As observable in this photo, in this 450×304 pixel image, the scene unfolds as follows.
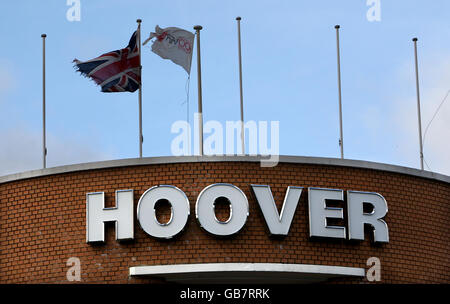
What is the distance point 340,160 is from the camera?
109 ft

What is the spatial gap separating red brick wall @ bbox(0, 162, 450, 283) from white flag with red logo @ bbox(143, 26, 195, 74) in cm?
478

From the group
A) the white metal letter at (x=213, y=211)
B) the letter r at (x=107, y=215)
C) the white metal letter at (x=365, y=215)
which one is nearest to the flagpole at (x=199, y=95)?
the white metal letter at (x=213, y=211)

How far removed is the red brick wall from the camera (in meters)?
31.8

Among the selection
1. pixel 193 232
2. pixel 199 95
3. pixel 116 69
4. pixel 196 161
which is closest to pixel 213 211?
pixel 193 232

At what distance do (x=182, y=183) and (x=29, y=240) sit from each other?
475cm

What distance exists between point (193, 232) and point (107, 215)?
2465 mm

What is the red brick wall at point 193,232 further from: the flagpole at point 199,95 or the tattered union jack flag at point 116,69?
the tattered union jack flag at point 116,69

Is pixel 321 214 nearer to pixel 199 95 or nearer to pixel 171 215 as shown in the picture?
pixel 171 215

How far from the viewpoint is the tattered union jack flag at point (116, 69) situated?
35281 mm

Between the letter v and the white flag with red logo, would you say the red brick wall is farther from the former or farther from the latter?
the white flag with red logo

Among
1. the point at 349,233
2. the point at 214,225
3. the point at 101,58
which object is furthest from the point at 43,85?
the point at 349,233

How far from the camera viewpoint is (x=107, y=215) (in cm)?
3216

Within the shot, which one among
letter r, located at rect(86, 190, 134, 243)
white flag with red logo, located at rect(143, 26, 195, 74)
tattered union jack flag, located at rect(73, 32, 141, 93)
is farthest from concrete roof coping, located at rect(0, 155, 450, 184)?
white flag with red logo, located at rect(143, 26, 195, 74)

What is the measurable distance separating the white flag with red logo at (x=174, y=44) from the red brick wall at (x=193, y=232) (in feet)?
15.7
